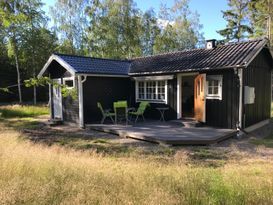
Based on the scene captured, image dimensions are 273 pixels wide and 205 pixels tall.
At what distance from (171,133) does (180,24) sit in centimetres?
2087

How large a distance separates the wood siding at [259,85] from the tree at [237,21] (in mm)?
14870

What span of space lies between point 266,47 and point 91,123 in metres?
7.90

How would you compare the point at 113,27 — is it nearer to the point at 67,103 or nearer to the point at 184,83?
the point at 184,83

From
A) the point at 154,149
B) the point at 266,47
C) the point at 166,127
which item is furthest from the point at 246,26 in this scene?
the point at 154,149

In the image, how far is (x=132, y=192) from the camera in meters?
2.88

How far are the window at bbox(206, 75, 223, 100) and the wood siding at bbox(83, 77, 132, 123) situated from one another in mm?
4130

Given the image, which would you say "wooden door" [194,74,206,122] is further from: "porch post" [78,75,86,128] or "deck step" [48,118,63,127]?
"deck step" [48,118,63,127]

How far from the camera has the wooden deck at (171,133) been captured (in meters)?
7.16

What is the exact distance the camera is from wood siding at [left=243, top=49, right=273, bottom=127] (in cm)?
881

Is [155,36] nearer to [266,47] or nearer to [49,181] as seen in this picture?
[266,47]

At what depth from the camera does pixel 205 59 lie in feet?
31.2

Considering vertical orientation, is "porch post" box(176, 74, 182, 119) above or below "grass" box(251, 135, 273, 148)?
above

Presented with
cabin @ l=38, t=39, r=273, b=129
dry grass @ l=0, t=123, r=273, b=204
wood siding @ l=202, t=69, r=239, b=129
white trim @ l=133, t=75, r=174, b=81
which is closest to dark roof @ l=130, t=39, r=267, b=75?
cabin @ l=38, t=39, r=273, b=129

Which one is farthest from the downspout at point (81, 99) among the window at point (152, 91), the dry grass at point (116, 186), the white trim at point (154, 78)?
the dry grass at point (116, 186)
